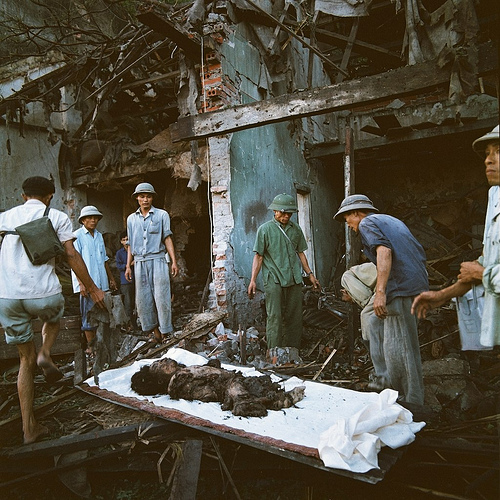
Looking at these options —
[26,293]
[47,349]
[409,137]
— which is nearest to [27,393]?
[47,349]

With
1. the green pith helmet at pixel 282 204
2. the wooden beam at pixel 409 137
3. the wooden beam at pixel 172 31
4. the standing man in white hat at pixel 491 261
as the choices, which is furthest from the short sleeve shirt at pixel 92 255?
the wooden beam at pixel 409 137

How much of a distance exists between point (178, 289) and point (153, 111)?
14.6 ft

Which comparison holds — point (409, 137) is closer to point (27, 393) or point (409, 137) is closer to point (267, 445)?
point (267, 445)

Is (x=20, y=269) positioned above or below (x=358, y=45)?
below

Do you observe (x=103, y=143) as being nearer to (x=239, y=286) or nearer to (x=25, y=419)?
(x=239, y=286)

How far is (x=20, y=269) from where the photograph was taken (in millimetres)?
3410

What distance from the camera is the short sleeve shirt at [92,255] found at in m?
6.13

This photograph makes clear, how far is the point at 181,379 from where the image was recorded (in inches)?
155

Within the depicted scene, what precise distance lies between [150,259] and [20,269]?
267 cm

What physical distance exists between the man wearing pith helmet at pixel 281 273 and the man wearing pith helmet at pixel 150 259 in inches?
48.9

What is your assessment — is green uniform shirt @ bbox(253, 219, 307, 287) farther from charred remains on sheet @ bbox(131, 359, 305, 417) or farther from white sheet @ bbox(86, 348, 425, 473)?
charred remains on sheet @ bbox(131, 359, 305, 417)

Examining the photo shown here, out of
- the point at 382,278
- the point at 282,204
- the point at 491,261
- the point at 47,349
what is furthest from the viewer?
the point at 282,204

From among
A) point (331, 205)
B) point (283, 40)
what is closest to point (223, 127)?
point (283, 40)

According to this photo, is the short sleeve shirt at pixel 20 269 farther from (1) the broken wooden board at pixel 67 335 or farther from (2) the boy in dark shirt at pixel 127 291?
(2) the boy in dark shirt at pixel 127 291
